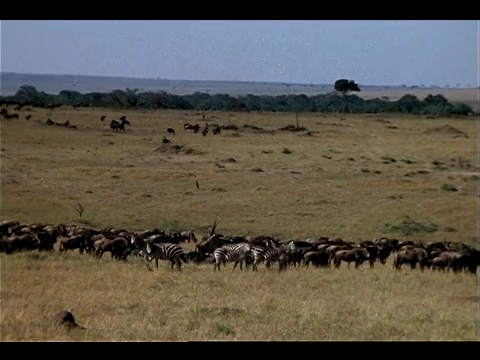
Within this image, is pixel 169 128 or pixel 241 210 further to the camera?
pixel 241 210

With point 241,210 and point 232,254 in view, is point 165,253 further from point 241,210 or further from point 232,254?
point 241,210

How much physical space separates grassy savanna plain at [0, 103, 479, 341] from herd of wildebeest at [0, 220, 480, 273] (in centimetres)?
25

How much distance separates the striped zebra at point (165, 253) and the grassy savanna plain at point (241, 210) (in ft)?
0.70

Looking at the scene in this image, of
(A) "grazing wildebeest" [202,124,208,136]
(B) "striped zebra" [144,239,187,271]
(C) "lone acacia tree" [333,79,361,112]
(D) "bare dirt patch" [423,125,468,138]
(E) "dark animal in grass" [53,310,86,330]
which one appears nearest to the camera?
(E) "dark animal in grass" [53,310,86,330]

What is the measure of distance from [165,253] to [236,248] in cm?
138

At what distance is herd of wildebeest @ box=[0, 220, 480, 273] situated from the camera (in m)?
12.7

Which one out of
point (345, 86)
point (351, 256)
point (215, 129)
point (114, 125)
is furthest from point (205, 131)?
point (351, 256)

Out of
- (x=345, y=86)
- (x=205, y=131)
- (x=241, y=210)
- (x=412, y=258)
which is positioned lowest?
(x=412, y=258)

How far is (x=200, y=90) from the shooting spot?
Answer: 12852 millimetres

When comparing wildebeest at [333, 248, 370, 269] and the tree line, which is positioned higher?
the tree line

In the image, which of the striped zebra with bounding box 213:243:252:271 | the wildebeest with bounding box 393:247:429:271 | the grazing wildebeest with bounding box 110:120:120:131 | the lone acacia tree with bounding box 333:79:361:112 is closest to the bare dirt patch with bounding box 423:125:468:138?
the lone acacia tree with bounding box 333:79:361:112

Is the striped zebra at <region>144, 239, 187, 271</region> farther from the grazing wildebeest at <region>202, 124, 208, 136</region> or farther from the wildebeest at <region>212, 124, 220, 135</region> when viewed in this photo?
the wildebeest at <region>212, 124, 220, 135</region>

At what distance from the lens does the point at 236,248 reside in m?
13.4
